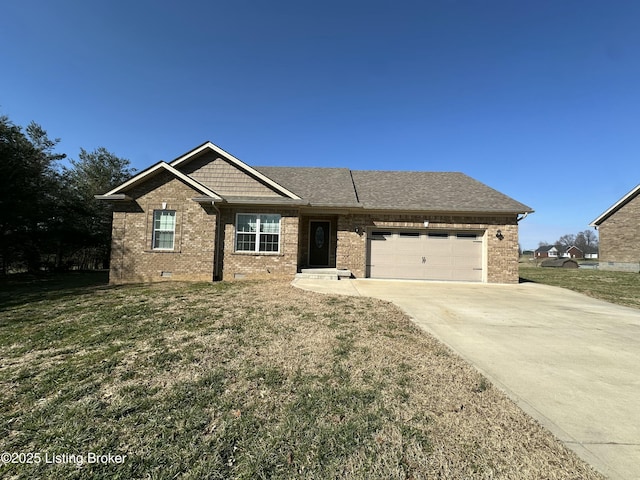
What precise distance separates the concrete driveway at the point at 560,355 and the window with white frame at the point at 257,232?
11.9ft

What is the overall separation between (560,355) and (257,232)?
33.4ft

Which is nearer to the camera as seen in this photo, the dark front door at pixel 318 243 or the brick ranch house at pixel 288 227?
the brick ranch house at pixel 288 227

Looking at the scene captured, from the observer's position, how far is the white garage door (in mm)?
12727

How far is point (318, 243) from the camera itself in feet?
46.0

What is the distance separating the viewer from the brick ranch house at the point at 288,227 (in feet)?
37.4

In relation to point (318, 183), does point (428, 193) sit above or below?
below

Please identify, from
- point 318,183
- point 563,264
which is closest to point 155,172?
point 318,183

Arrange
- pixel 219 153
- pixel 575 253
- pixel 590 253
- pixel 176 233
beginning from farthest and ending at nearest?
1. pixel 590 253
2. pixel 575 253
3. pixel 219 153
4. pixel 176 233

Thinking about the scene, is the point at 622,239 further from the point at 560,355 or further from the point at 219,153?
the point at 219,153

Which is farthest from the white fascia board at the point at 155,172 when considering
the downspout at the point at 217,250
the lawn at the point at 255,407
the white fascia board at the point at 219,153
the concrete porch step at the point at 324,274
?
the lawn at the point at 255,407

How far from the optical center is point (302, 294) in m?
8.52

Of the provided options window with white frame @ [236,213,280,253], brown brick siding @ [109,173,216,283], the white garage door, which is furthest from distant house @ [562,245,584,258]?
brown brick siding @ [109,173,216,283]

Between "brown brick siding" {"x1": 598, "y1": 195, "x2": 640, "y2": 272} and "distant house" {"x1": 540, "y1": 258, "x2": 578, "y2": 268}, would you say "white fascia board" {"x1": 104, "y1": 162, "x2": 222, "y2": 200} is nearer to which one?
"brown brick siding" {"x1": 598, "y1": 195, "x2": 640, "y2": 272}

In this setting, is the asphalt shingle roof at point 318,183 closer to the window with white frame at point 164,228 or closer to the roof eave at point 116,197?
the window with white frame at point 164,228
